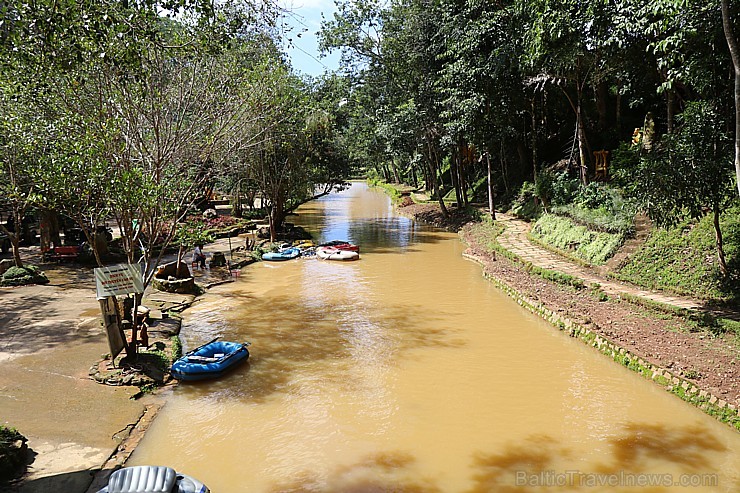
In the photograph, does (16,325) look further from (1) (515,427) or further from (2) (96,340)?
(1) (515,427)

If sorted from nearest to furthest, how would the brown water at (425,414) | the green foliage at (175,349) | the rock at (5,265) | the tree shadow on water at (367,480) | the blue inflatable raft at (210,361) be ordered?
1. the tree shadow on water at (367,480)
2. the brown water at (425,414)
3. the blue inflatable raft at (210,361)
4. the green foliage at (175,349)
5. the rock at (5,265)

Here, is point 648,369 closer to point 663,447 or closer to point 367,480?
point 663,447

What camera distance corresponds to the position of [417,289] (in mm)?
17531

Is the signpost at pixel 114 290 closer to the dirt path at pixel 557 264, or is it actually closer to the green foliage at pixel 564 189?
the dirt path at pixel 557 264

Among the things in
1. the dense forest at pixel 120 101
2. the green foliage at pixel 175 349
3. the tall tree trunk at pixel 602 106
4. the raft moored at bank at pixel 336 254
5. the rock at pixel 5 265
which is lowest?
the green foliage at pixel 175 349

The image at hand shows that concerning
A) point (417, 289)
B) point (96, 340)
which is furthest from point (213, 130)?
point (417, 289)

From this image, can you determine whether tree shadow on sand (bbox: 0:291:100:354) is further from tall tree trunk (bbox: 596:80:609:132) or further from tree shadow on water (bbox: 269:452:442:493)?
tall tree trunk (bbox: 596:80:609:132)

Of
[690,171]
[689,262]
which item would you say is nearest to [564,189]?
[689,262]

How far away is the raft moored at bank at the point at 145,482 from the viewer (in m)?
5.36

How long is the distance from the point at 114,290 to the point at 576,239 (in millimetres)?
14022

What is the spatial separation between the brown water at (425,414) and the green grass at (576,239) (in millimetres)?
3223

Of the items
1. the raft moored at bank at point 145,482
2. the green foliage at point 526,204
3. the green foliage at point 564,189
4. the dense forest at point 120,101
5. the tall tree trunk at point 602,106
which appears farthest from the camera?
the tall tree trunk at point 602,106

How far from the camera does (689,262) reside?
41.0 feet

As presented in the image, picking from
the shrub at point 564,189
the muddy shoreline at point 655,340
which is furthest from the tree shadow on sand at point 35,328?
the shrub at point 564,189
